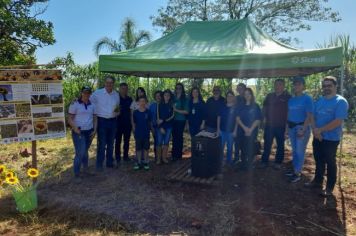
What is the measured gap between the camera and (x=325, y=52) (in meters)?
4.91

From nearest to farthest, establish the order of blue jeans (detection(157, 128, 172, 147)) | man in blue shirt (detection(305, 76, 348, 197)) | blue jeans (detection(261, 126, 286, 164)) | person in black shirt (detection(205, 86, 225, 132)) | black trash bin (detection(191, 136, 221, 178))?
1. man in blue shirt (detection(305, 76, 348, 197))
2. black trash bin (detection(191, 136, 221, 178))
3. blue jeans (detection(261, 126, 286, 164))
4. person in black shirt (detection(205, 86, 225, 132))
5. blue jeans (detection(157, 128, 172, 147))

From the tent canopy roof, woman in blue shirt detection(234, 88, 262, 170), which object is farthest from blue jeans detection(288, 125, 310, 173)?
the tent canopy roof

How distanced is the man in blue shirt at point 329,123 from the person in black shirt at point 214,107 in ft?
6.36

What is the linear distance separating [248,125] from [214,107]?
77cm

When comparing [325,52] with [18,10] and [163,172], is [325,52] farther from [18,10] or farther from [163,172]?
[18,10]

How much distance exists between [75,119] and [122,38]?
14959 millimetres

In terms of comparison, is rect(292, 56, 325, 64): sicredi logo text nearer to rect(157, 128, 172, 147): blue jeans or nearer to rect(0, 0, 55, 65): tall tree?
rect(157, 128, 172, 147): blue jeans

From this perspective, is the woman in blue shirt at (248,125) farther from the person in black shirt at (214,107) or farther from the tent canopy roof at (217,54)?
the tent canopy roof at (217,54)

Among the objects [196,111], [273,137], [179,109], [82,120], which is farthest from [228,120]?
[82,120]

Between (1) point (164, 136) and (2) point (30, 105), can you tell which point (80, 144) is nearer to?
(2) point (30, 105)

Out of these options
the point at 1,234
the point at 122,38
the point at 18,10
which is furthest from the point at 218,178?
the point at 122,38

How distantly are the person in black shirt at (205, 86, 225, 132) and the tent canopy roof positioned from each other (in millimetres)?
544

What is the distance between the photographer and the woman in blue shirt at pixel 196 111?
21.6ft

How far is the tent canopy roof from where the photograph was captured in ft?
16.3
